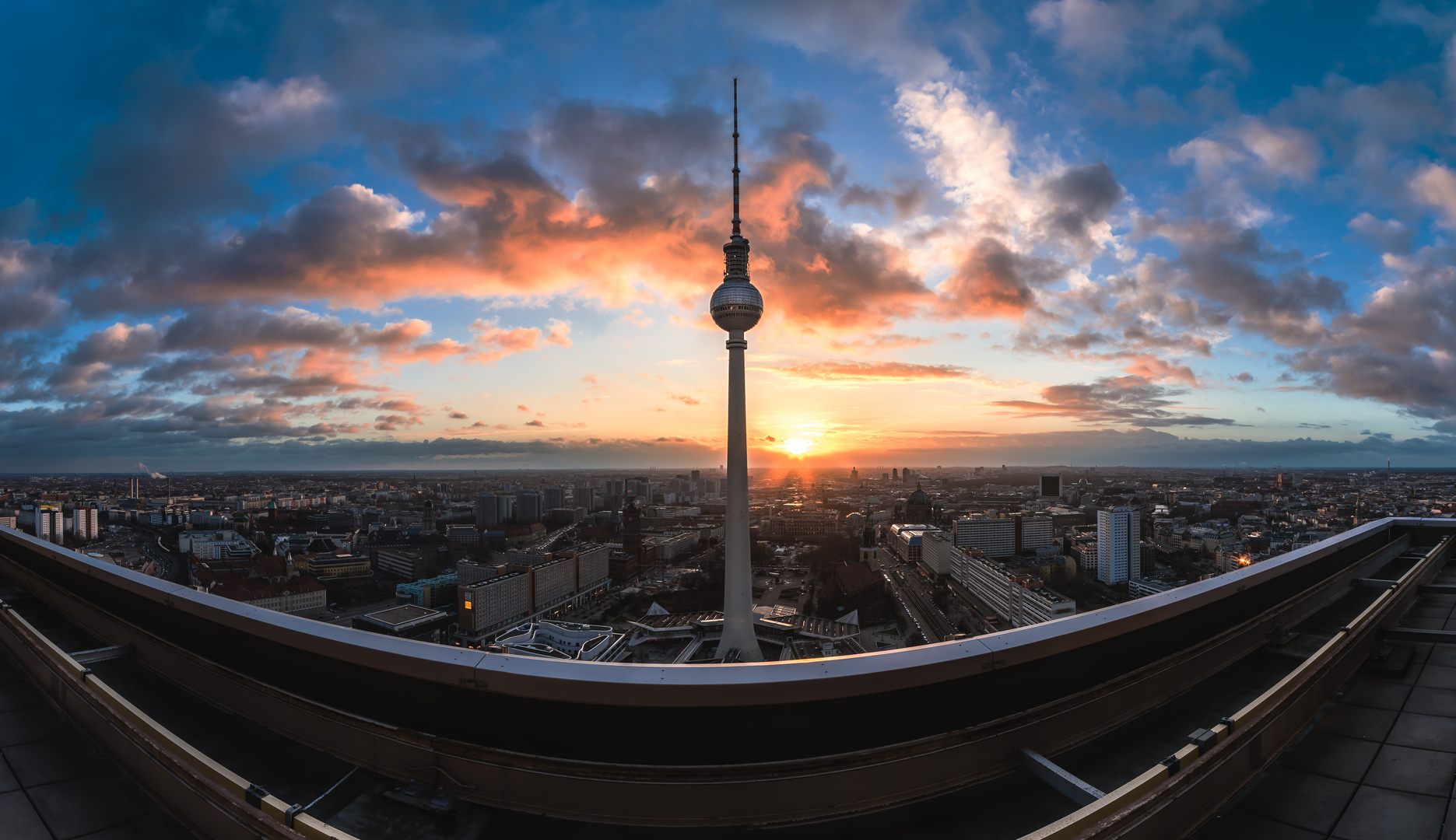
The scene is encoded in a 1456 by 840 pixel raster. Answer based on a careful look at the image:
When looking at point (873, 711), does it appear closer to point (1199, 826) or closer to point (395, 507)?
point (1199, 826)

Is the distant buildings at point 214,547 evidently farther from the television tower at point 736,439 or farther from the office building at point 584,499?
the office building at point 584,499

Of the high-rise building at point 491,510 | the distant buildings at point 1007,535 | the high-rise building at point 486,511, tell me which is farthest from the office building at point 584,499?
the distant buildings at point 1007,535

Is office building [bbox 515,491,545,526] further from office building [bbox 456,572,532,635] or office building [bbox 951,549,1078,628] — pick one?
office building [bbox 951,549,1078,628]

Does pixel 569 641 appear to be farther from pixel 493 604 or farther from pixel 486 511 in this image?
pixel 486 511

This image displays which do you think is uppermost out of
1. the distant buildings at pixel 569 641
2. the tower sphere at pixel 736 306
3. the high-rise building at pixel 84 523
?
the tower sphere at pixel 736 306

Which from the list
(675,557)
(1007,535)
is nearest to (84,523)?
(675,557)

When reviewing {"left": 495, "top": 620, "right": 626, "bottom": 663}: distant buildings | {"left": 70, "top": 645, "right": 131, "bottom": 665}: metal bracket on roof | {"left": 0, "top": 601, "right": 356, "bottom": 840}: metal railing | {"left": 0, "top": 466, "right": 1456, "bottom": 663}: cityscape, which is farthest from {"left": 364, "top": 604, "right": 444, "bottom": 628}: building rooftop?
{"left": 0, "top": 601, "right": 356, "bottom": 840}: metal railing

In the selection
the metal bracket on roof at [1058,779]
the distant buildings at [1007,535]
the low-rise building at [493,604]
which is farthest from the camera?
the distant buildings at [1007,535]
